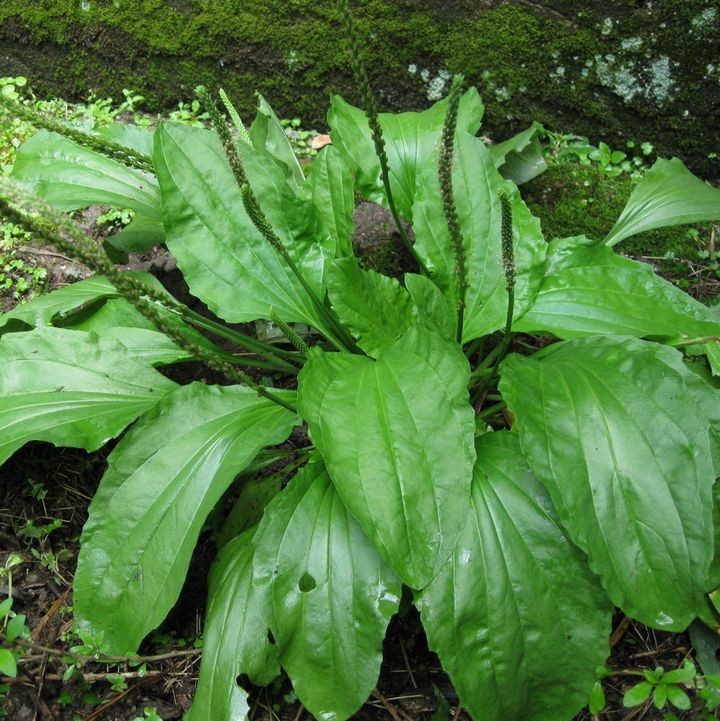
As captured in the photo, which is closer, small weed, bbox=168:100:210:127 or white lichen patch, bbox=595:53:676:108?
white lichen patch, bbox=595:53:676:108

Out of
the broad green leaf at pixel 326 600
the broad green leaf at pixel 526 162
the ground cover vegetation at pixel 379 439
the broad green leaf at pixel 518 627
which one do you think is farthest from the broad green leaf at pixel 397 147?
the broad green leaf at pixel 518 627

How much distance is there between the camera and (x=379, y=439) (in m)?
1.58

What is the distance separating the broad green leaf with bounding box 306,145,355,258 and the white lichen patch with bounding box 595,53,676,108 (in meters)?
1.44

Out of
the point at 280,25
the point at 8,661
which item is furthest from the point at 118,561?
the point at 280,25

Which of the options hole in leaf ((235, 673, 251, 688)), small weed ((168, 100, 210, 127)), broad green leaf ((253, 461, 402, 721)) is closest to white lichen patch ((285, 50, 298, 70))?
small weed ((168, 100, 210, 127))

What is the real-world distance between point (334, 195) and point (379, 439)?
0.96 metres

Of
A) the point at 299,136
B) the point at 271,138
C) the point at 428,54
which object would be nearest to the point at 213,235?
the point at 271,138

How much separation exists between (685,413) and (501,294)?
711mm

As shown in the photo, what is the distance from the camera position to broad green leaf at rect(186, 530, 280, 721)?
5.67 feet

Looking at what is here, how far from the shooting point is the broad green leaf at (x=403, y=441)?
4.88 feet

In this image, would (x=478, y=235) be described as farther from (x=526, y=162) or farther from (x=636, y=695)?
(x=636, y=695)

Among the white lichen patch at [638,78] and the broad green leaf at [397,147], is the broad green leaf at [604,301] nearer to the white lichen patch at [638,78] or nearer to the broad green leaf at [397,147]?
the broad green leaf at [397,147]

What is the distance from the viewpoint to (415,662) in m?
1.91

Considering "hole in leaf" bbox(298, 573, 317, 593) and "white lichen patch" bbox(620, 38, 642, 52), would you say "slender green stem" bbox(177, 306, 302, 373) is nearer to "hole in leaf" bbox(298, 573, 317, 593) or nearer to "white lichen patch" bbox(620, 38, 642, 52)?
"hole in leaf" bbox(298, 573, 317, 593)
